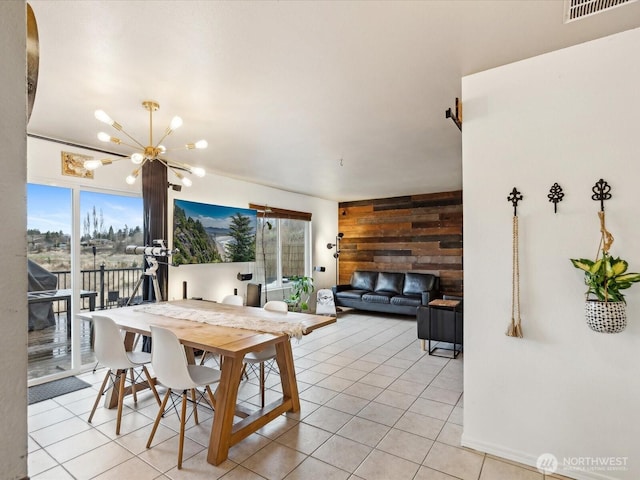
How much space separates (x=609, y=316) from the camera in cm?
180

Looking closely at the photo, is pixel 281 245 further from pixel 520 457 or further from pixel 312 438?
pixel 520 457

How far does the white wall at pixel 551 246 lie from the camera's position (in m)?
1.94

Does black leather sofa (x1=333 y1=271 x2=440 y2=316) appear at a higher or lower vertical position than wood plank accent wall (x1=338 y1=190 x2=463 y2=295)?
lower

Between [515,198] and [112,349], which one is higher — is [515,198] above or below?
above

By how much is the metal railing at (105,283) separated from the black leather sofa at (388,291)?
13.0 feet

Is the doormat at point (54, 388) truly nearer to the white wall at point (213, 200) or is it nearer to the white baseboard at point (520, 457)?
the white wall at point (213, 200)

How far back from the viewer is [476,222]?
7.77ft

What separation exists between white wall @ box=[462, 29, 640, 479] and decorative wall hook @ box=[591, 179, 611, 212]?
3 cm

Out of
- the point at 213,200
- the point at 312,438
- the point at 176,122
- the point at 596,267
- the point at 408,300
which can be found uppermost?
the point at 176,122

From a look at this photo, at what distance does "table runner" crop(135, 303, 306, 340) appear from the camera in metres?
2.56

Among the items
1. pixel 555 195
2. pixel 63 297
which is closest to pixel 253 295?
pixel 63 297

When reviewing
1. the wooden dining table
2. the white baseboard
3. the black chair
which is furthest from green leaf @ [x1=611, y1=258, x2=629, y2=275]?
the black chair

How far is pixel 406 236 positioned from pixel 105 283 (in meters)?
5.52

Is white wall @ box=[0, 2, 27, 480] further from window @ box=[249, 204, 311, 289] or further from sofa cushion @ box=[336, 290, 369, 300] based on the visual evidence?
sofa cushion @ box=[336, 290, 369, 300]
